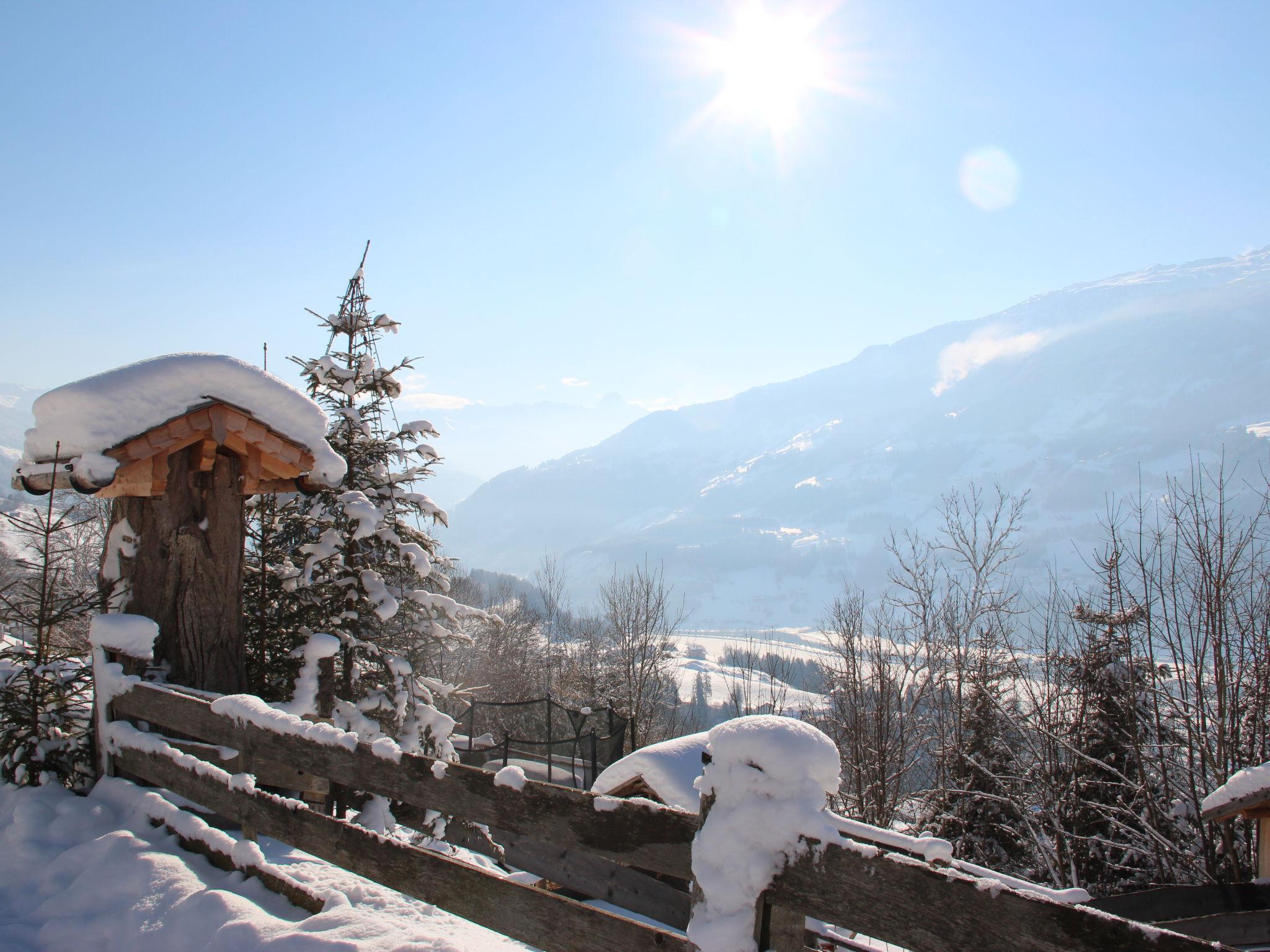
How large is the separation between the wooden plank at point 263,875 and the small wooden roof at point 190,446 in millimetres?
2126

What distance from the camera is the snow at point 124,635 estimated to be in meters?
4.50

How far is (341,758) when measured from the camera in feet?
9.76

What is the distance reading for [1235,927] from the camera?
4.17 m

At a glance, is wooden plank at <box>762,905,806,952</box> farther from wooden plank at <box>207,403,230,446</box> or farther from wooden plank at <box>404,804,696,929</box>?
wooden plank at <box>207,403,230,446</box>

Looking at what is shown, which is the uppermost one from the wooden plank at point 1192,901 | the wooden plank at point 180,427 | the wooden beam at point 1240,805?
the wooden plank at point 180,427

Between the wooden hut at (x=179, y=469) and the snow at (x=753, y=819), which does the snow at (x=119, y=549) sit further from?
the snow at (x=753, y=819)

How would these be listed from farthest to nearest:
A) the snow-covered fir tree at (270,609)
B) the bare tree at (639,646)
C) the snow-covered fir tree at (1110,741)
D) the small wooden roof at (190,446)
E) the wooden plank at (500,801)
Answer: the bare tree at (639,646)
the snow-covered fir tree at (1110,741)
the snow-covered fir tree at (270,609)
the small wooden roof at (190,446)
the wooden plank at (500,801)

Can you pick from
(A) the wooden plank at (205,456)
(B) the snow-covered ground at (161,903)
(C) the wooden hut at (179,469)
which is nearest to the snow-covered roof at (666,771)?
(C) the wooden hut at (179,469)

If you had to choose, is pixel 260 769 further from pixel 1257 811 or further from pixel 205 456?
pixel 1257 811

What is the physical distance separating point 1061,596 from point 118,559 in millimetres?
16664

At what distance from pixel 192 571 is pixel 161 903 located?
2.34m

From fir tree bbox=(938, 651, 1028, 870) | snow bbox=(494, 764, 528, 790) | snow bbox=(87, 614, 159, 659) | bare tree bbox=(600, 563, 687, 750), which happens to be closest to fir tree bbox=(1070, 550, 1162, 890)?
fir tree bbox=(938, 651, 1028, 870)

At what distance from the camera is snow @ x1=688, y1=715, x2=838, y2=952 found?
1.82 meters

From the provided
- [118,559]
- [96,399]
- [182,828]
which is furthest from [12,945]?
[96,399]
